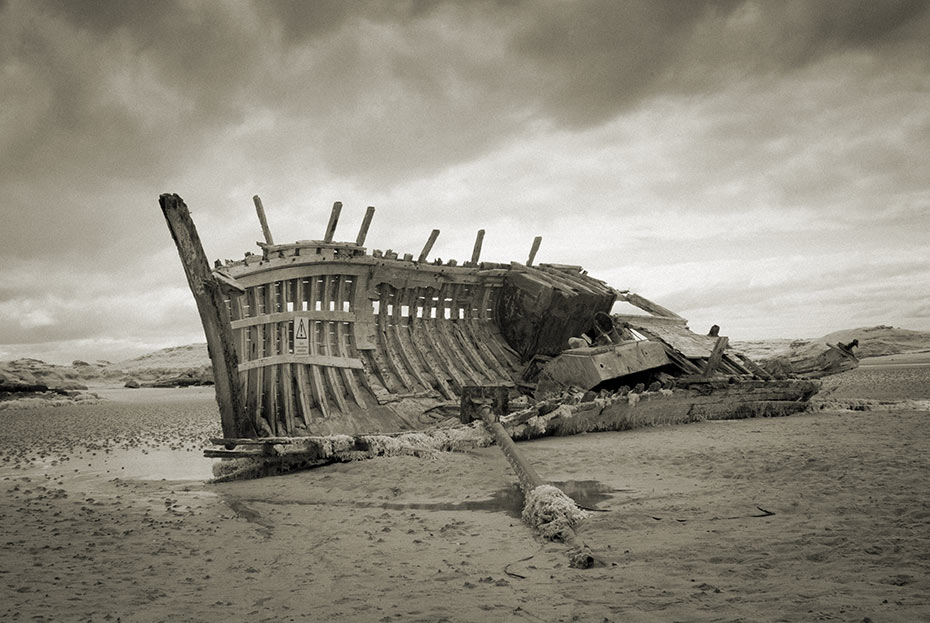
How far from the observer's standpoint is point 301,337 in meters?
8.66

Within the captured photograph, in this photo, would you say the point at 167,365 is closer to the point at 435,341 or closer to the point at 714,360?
the point at 435,341

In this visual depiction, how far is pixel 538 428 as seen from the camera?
830 centimetres

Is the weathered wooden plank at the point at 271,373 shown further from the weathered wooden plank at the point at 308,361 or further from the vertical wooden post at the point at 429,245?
the vertical wooden post at the point at 429,245

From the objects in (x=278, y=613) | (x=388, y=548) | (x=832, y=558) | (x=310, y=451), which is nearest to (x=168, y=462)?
(x=310, y=451)

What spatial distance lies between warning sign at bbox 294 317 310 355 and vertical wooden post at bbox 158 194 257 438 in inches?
57.6

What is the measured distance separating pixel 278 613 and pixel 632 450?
16.8 ft

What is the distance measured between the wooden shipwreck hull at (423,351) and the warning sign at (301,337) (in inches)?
0.6

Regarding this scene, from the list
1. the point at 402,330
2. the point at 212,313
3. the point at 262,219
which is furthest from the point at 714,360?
the point at 212,313

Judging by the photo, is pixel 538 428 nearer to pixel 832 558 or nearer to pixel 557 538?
pixel 557 538

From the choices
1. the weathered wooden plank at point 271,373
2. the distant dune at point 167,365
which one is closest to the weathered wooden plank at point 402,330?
the weathered wooden plank at point 271,373

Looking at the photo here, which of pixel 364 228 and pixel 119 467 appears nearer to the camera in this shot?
pixel 119 467

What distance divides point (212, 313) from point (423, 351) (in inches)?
168

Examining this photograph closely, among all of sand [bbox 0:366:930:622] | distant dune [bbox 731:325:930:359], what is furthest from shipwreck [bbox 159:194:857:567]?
distant dune [bbox 731:325:930:359]

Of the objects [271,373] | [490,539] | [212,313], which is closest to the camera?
[490,539]
